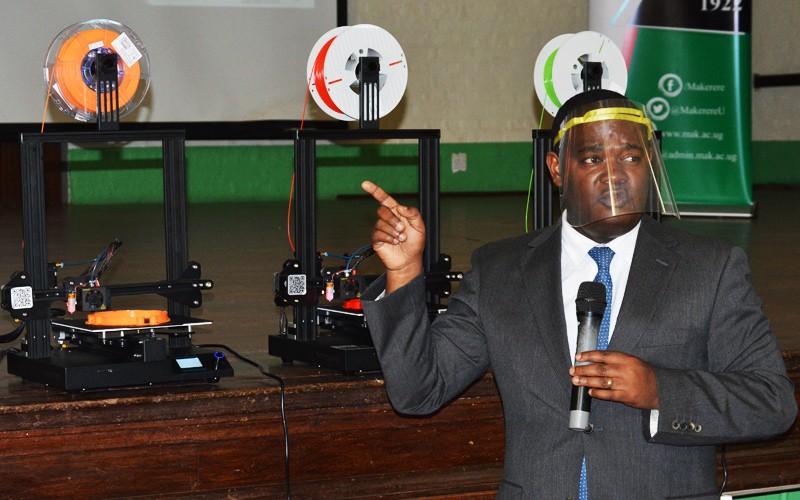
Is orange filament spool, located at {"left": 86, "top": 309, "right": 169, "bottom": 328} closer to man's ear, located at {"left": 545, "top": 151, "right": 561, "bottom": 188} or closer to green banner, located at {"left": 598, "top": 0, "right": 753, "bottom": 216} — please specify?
man's ear, located at {"left": 545, "top": 151, "right": 561, "bottom": 188}

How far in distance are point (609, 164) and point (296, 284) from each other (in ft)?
4.46

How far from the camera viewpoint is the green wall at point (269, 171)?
860 cm

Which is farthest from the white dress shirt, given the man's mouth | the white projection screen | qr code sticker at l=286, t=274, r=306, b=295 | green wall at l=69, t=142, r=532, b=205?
green wall at l=69, t=142, r=532, b=205

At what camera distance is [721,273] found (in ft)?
5.55

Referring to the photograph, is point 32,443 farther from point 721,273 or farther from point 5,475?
point 721,273

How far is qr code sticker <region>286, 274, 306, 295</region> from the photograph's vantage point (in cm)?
286

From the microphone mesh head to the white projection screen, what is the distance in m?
7.03

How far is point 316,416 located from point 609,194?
4.08ft

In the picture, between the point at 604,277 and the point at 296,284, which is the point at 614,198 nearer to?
the point at 604,277

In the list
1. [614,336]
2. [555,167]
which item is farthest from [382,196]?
[614,336]

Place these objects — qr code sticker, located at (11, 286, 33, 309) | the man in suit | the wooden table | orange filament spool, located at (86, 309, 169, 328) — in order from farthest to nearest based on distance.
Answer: orange filament spool, located at (86, 309, 169, 328), qr code sticker, located at (11, 286, 33, 309), the wooden table, the man in suit

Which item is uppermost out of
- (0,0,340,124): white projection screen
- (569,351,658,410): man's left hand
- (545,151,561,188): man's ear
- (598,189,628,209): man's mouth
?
(0,0,340,124): white projection screen

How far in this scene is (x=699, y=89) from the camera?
6.98m

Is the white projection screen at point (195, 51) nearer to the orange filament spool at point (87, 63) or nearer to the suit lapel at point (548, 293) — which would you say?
the orange filament spool at point (87, 63)
